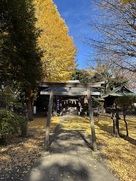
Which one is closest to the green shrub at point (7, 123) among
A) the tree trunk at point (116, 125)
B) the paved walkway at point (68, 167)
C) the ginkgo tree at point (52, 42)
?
the paved walkway at point (68, 167)

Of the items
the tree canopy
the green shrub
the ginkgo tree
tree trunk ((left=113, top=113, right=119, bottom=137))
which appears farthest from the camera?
the ginkgo tree

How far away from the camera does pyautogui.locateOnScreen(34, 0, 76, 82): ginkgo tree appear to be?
13331 mm

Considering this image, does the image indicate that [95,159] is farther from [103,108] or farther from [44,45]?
[103,108]

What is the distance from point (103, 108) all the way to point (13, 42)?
19.8 metres

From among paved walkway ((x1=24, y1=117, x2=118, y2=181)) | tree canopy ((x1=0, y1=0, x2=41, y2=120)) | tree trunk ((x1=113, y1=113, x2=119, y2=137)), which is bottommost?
paved walkway ((x1=24, y1=117, x2=118, y2=181))

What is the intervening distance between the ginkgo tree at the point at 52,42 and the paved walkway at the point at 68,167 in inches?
294

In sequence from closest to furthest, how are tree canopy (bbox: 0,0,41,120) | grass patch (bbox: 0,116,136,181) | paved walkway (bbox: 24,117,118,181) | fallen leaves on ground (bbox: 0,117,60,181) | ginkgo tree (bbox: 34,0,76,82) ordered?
paved walkway (bbox: 24,117,118,181)
fallen leaves on ground (bbox: 0,117,60,181)
grass patch (bbox: 0,116,136,181)
tree canopy (bbox: 0,0,41,120)
ginkgo tree (bbox: 34,0,76,82)

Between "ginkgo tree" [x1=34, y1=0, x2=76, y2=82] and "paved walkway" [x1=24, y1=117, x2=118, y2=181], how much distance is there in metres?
7.47

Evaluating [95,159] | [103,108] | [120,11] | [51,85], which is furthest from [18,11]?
[103,108]

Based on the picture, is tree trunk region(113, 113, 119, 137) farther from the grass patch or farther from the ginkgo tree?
the ginkgo tree

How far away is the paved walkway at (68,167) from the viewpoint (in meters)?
4.13

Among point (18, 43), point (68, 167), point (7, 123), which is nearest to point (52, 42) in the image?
point (18, 43)

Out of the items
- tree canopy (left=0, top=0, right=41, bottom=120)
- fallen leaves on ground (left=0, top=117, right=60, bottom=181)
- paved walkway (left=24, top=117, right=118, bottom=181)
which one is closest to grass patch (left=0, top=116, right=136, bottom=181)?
fallen leaves on ground (left=0, top=117, right=60, bottom=181)

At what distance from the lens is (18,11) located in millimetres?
7625
